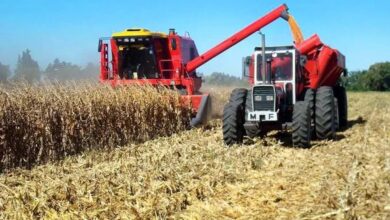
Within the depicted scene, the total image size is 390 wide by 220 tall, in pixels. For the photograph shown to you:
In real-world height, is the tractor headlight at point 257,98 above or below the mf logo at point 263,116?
above

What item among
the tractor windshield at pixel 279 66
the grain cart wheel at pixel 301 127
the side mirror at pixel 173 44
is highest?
the side mirror at pixel 173 44

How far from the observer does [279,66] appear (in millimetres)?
10750

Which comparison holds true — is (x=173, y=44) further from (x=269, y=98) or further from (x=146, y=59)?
(x=269, y=98)

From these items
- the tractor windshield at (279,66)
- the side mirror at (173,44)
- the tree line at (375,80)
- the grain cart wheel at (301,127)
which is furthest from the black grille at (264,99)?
the tree line at (375,80)

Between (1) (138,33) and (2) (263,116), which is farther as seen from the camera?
(1) (138,33)

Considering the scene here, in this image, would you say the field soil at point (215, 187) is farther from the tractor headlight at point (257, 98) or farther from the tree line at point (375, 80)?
the tree line at point (375, 80)

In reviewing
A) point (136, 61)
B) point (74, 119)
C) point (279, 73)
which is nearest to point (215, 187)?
point (74, 119)

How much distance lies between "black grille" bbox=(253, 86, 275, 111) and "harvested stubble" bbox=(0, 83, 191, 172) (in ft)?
10.1

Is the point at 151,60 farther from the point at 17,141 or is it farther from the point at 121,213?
the point at 121,213

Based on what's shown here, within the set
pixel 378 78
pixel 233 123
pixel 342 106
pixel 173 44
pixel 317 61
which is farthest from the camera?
pixel 378 78

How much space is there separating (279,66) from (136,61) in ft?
17.3

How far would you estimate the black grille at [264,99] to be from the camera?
9922 mm

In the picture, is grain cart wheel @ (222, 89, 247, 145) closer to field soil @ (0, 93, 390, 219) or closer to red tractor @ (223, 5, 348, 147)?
red tractor @ (223, 5, 348, 147)

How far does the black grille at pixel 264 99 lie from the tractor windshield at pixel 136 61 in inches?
202
